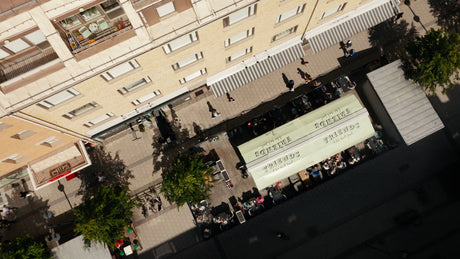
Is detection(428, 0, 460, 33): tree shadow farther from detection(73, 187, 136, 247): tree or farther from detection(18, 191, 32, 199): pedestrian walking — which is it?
detection(18, 191, 32, 199): pedestrian walking

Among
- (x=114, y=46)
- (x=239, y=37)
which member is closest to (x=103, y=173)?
(x=114, y=46)

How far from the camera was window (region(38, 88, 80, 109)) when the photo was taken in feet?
59.0

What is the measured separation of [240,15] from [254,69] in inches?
375

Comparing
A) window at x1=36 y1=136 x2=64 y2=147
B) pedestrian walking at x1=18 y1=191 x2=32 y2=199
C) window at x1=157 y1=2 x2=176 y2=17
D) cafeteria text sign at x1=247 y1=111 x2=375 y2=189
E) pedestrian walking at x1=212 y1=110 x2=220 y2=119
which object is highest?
window at x1=157 y1=2 x2=176 y2=17

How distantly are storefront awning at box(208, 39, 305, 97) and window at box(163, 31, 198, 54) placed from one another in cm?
844

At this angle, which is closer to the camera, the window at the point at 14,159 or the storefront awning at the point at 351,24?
the window at the point at 14,159

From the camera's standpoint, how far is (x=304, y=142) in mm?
26531

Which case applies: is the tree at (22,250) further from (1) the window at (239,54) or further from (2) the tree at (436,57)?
(2) the tree at (436,57)

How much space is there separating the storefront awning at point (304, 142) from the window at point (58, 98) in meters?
15.9

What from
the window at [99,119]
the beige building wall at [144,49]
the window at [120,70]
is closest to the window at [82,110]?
the beige building wall at [144,49]

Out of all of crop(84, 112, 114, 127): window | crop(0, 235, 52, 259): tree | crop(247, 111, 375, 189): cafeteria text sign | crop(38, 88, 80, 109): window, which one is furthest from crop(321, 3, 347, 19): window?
crop(0, 235, 52, 259): tree

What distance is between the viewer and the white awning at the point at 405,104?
89.2 feet

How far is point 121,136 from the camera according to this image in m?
30.2

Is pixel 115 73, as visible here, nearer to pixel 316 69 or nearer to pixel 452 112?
pixel 316 69
